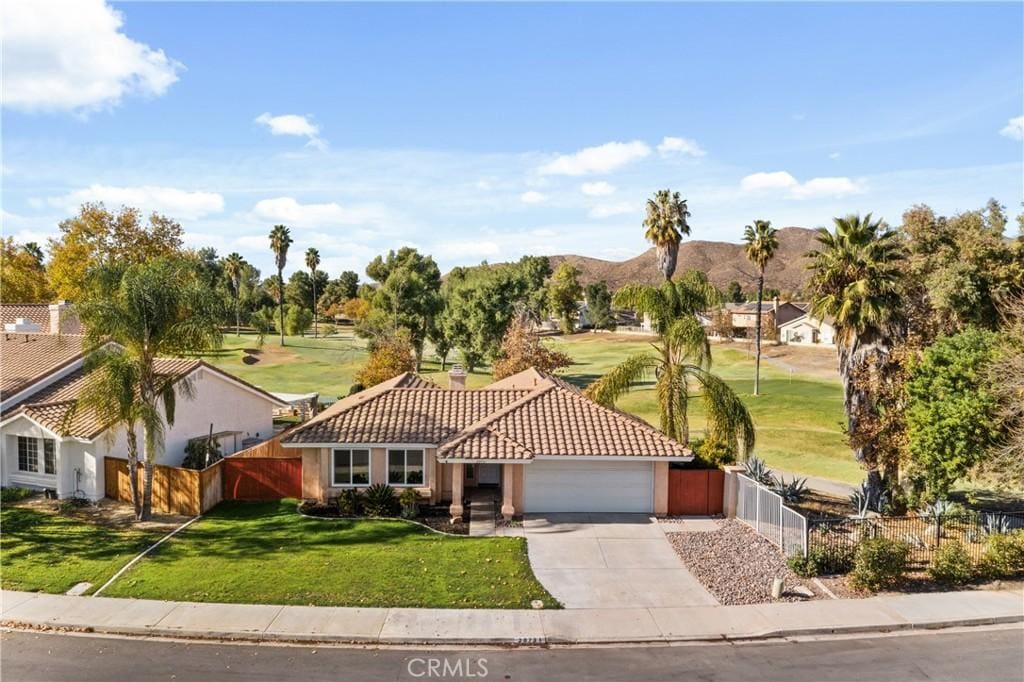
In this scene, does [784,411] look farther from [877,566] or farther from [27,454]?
[27,454]

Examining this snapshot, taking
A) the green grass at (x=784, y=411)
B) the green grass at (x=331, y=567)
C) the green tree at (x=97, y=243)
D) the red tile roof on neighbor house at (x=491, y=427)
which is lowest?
the green grass at (x=784, y=411)

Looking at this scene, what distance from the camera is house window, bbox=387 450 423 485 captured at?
24688 millimetres

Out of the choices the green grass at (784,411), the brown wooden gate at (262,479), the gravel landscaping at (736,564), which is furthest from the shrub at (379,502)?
the green grass at (784,411)

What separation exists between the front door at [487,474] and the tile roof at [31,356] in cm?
1780

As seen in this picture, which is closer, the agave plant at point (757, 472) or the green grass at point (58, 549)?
the green grass at point (58, 549)

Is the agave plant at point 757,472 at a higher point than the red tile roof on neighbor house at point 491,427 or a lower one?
lower

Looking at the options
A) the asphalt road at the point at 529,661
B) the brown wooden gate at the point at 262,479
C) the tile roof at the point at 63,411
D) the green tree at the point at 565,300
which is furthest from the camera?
the green tree at the point at 565,300

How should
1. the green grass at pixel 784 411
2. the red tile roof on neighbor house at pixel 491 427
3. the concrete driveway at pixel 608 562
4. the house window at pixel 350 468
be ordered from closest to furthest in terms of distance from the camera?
the concrete driveway at pixel 608 562 → the red tile roof on neighbor house at pixel 491 427 → the house window at pixel 350 468 → the green grass at pixel 784 411

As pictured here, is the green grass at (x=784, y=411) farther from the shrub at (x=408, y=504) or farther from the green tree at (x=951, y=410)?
the shrub at (x=408, y=504)

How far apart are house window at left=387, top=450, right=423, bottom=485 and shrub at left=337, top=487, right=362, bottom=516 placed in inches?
59.9

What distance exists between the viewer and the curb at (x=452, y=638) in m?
14.6

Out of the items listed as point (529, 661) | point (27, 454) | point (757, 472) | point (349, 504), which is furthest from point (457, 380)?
point (529, 661)

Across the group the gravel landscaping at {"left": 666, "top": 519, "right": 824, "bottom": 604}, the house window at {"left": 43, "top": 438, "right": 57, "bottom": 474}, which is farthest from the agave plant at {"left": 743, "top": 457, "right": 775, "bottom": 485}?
the house window at {"left": 43, "top": 438, "right": 57, "bottom": 474}

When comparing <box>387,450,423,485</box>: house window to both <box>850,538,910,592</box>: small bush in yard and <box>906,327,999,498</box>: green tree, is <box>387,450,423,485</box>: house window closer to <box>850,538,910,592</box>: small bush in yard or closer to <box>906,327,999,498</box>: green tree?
<box>850,538,910,592</box>: small bush in yard
